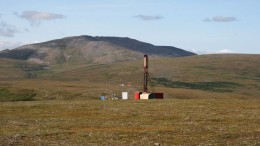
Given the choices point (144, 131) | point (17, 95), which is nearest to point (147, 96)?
point (144, 131)

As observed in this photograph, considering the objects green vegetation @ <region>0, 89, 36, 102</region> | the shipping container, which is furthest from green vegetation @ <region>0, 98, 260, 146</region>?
green vegetation @ <region>0, 89, 36, 102</region>

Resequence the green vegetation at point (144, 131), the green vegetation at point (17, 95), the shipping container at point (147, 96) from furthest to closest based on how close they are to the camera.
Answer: the green vegetation at point (17, 95) < the shipping container at point (147, 96) < the green vegetation at point (144, 131)

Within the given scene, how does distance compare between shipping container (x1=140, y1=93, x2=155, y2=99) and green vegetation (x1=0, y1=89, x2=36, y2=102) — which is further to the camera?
green vegetation (x1=0, y1=89, x2=36, y2=102)

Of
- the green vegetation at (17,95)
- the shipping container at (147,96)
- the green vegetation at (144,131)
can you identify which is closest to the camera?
the green vegetation at (144,131)

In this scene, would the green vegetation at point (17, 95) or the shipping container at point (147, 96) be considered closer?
the shipping container at point (147, 96)

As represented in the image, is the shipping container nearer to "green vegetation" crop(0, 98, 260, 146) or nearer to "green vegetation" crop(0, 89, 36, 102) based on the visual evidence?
"green vegetation" crop(0, 98, 260, 146)

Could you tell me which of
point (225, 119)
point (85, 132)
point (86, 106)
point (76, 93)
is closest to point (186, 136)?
point (85, 132)

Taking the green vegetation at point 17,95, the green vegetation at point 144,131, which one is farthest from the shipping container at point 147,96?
the green vegetation at point 17,95

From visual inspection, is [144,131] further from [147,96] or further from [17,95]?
[17,95]

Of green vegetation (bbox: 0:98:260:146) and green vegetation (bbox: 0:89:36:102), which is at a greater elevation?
green vegetation (bbox: 0:98:260:146)

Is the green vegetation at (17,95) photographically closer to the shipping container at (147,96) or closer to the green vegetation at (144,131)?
the shipping container at (147,96)

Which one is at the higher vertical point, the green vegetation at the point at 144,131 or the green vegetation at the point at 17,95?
the green vegetation at the point at 144,131

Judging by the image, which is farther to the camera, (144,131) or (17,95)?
(17,95)

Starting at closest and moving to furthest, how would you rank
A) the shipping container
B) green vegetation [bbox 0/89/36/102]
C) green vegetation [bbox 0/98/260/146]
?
green vegetation [bbox 0/98/260/146], the shipping container, green vegetation [bbox 0/89/36/102]
